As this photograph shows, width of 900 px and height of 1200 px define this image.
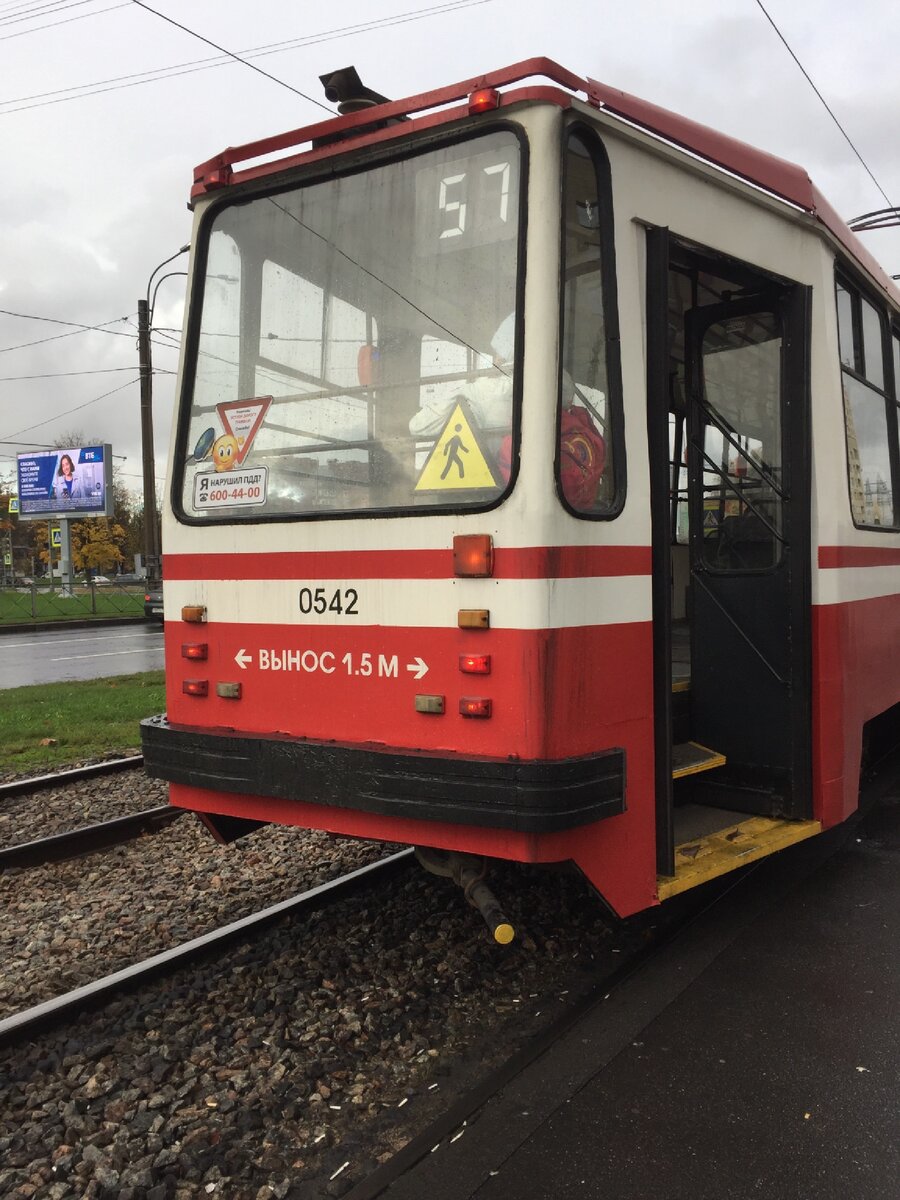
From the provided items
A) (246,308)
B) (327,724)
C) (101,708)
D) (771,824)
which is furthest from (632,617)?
(101,708)

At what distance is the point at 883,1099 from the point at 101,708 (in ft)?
28.4

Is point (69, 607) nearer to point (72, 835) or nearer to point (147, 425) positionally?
point (147, 425)

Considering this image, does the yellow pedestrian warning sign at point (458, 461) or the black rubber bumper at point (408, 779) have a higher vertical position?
the yellow pedestrian warning sign at point (458, 461)

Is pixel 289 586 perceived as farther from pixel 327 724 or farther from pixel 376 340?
pixel 376 340

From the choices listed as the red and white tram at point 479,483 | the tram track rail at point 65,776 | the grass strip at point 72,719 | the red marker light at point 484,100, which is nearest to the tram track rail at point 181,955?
the red and white tram at point 479,483

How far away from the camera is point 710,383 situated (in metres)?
4.73

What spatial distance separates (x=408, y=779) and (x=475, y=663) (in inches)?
17.7

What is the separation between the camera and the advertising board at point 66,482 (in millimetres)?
34844

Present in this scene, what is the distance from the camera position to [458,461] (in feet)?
10.9

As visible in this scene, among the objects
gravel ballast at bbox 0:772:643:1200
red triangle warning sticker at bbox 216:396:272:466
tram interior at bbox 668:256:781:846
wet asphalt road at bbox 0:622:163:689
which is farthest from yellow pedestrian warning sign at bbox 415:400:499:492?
wet asphalt road at bbox 0:622:163:689

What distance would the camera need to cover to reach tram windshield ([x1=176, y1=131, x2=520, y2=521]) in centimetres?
329

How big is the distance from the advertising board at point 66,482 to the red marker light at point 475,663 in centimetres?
3405

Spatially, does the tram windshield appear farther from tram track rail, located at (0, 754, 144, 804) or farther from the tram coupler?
tram track rail, located at (0, 754, 144, 804)

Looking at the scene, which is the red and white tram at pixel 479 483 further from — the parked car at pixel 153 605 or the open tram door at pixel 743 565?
the parked car at pixel 153 605
